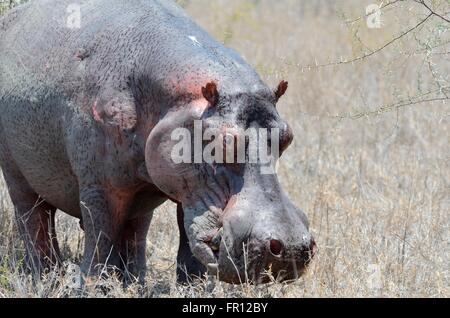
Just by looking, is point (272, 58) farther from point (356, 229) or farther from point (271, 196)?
point (271, 196)

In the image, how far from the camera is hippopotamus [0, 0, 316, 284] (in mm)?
3924

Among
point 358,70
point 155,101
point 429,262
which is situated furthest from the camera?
point 358,70

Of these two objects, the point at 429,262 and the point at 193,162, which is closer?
the point at 193,162

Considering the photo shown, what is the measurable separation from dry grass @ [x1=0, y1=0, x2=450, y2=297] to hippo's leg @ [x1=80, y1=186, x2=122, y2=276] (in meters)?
0.17

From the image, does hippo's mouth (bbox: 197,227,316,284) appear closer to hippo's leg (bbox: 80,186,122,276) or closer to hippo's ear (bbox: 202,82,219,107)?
hippo's ear (bbox: 202,82,219,107)

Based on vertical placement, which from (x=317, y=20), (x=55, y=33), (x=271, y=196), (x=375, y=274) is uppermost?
(x=317, y=20)

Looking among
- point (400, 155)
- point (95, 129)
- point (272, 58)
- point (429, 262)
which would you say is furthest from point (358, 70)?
point (95, 129)

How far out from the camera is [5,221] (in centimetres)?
589

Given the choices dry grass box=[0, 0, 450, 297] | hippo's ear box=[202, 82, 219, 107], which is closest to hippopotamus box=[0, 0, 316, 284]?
hippo's ear box=[202, 82, 219, 107]

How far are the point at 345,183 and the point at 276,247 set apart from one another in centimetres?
360

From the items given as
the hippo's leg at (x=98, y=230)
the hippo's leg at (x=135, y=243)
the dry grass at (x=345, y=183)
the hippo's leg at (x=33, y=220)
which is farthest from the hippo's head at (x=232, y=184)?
the hippo's leg at (x=33, y=220)

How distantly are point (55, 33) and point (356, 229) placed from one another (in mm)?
2312

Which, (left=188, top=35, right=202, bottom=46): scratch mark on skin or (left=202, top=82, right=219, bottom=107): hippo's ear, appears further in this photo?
(left=188, top=35, right=202, bottom=46): scratch mark on skin

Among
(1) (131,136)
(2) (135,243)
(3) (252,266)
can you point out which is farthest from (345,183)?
(3) (252,266)
